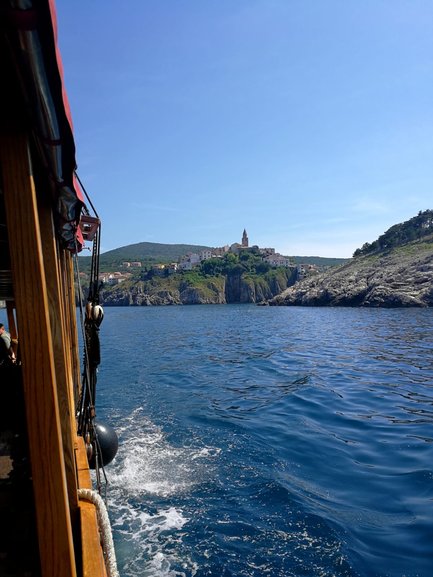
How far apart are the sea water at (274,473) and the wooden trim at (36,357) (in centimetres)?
373

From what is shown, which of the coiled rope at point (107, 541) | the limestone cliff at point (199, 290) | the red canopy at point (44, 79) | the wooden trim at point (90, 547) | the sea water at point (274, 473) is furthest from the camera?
the limestone cliff at point (199, 290)

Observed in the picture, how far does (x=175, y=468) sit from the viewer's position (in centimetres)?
877

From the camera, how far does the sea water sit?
18.6 ft

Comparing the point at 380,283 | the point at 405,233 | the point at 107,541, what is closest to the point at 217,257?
the point at 405,233

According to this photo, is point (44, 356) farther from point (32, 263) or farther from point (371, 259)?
point (371, 259)

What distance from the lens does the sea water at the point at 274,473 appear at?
5684 millimetres

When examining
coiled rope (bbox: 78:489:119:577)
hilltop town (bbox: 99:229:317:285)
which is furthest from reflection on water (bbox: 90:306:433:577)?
hilltop town (bbox: 99:229:317:285)

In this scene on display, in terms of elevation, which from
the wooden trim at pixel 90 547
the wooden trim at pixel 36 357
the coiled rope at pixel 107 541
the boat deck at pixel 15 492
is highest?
the wooden trim at pixel 36 357

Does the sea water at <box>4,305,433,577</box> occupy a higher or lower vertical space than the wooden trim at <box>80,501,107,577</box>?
lower

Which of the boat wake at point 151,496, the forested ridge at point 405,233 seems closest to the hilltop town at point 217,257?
the forested ridge at point 405,233

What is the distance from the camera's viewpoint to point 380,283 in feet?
259

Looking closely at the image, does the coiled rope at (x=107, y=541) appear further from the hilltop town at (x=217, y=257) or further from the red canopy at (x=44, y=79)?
the hilltop town at (x=217, y=257)

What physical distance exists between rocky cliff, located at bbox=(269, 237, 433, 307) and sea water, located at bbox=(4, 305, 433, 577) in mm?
58094

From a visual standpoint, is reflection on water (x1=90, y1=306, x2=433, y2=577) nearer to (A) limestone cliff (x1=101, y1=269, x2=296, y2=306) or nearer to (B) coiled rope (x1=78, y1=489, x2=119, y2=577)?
(B) coiled rope (x1=78, y1=489, x2=119, y2=577)
